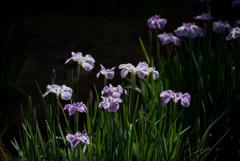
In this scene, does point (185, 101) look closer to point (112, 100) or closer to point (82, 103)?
point (112, 100)

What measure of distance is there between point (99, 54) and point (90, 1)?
2159mm

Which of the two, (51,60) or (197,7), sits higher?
(197,7)

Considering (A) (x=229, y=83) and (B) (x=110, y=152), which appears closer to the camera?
(B) (x=110, y=152)

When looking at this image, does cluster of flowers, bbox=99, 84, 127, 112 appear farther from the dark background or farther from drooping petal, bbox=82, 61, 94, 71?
the dark background

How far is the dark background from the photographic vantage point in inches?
116

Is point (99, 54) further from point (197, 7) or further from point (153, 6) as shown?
point (153, 6)

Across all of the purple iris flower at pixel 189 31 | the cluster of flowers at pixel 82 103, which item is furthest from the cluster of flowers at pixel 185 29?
the cluster of flowers at pixel 82 103

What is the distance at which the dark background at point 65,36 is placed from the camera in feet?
9.70

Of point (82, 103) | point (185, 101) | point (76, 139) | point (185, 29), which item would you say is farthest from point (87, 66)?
point (185, 29)

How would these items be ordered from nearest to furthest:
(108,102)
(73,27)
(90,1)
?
(108,102), (73,27), (90,1)

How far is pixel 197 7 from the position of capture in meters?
4.16

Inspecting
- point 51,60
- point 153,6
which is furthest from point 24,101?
point 153,6

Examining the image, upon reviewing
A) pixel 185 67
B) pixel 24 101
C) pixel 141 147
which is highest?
pixel 185 67

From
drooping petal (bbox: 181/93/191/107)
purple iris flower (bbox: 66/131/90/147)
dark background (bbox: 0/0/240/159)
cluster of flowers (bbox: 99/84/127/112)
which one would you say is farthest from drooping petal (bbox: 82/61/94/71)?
dark background (bbox: 0/0/240/159)
